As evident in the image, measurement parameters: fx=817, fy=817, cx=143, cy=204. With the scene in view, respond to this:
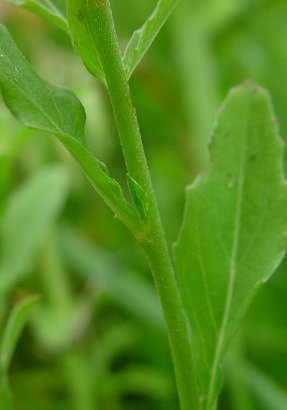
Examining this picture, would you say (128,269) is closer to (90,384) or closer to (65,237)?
(65,237)

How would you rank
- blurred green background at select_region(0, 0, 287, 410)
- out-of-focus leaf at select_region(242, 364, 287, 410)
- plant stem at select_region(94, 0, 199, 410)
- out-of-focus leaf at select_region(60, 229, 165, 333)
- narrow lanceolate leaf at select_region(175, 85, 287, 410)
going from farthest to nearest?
out-of-focus leaf at select_region(60, 229, 165, 333)
blurred green background at select_region(0, 0, 287, 410)
out-of-focus leaf at select_region(242, 364, 287, 410)
narrow lanceolate leaf at select_region(175, 85, 287, 410)
plant stem at select_region(94, 0, 199, 410)

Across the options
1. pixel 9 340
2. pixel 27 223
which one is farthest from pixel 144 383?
pixel 9 340

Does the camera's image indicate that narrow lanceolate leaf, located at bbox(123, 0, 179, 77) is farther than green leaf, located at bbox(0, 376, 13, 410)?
No

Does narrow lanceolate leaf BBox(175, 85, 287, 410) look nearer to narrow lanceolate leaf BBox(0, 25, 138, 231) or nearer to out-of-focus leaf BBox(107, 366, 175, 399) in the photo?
narrow lanceolate leaf BBox(0, 25, 138, 231)

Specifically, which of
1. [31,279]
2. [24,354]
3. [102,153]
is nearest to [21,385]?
[24,354]

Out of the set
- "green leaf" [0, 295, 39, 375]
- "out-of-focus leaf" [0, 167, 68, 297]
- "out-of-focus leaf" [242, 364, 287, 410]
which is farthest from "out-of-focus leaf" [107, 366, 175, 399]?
"green leaf" [0, 295, 39, 375]

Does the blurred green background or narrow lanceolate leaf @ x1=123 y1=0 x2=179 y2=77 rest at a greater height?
narrow lanceolate leaf @ x1=123 y1=0 x2=179 y2=77
